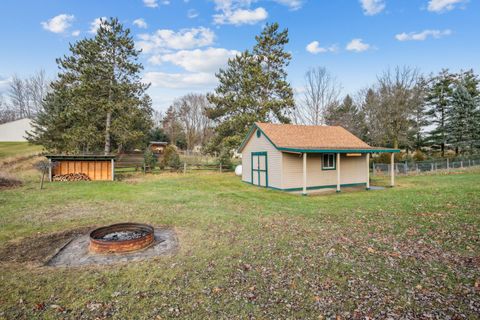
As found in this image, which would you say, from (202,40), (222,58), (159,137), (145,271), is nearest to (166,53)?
(202,40)

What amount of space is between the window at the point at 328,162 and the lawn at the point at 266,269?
6118 mm

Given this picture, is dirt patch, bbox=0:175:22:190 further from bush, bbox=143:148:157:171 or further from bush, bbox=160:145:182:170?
bush, bbox=160:145:182:170

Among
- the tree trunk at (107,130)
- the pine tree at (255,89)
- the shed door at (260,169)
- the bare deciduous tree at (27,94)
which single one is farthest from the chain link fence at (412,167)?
the bare deciduous tree at (27,94)

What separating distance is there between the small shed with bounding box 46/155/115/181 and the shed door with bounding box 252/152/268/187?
8.97m

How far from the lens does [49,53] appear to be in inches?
838

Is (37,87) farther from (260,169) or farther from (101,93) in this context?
(260,169)

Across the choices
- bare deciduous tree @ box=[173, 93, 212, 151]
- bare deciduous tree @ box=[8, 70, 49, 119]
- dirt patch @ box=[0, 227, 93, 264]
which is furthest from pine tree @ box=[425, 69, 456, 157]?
bare deciduous tree @ box=[8, 70, 49, 119]

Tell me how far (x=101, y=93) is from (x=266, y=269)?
71.2 ft

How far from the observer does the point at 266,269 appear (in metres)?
4.28

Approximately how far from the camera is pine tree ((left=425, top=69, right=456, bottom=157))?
96.6 ft

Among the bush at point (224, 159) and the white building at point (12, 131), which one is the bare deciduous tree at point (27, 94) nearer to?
the white building at point (12, 131)

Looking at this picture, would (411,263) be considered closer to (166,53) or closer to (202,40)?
(202,40)

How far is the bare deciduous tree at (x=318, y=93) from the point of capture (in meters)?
28.6

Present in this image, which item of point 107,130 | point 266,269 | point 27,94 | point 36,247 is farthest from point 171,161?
point 27,94
